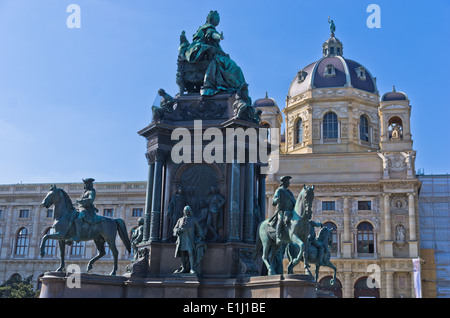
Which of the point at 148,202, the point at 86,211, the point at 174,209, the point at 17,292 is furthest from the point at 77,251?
the point at 174,209

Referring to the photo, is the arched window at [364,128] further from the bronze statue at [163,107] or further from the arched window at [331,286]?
the bronze statue at [163,107]

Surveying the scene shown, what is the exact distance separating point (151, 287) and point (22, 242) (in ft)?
193

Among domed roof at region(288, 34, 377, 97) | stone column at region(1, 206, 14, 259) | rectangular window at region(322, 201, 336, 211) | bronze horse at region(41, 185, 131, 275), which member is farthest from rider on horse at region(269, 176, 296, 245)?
stone column at region(1, 206, 14, 259)

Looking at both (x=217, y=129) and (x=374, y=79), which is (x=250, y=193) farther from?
(x=374, y=79)

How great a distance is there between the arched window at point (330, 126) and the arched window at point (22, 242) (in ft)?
123

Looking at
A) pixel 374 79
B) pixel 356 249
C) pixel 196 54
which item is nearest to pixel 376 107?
pixel 374 79

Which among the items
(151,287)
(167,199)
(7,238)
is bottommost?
(151,287)

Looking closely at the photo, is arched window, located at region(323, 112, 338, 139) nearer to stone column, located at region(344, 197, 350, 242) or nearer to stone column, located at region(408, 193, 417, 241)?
stone column, located at region(344, 197, 350, 242)

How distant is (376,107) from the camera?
68.4m

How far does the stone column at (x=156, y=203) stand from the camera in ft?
44.9

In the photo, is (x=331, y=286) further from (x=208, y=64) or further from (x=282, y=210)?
(x=282, y=210)

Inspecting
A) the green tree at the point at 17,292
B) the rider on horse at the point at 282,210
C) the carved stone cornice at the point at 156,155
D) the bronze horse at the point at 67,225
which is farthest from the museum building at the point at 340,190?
the rider on horse at the point at 282,210

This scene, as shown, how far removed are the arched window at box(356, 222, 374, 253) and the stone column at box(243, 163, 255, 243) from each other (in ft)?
151

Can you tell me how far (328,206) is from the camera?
5866cm
